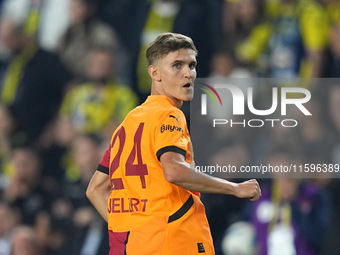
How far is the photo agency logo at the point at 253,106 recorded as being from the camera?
6824 mm

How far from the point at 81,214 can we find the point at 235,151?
1.83m

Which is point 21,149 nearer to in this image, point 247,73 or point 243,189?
point 247,73

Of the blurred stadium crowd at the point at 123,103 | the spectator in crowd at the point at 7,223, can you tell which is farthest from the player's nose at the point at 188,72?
the spectator in crowd at the point at 7,223

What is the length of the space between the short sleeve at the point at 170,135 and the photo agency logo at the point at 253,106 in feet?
11.3

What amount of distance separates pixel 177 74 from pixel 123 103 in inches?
161

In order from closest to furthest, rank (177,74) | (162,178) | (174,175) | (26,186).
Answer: (174,175) < (162,178) < (177,74) < (26,186)

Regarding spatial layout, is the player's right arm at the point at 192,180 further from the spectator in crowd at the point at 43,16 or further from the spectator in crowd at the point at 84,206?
the spectator in crowd at the point at 43,16

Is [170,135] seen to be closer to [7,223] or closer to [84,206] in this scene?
[84,206]

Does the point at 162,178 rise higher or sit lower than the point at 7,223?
higher

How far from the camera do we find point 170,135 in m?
3.23

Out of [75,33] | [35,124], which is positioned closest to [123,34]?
[75,33]

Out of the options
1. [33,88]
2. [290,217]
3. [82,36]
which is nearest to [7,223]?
[33,88]

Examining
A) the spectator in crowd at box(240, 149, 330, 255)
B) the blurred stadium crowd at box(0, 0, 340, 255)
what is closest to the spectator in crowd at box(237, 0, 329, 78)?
the blurred stadium crowd at box(0, 0, 340, 255)

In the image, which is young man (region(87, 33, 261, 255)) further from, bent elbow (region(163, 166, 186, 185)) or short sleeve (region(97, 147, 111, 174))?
short sleeve (region(97, 147, 111, 174))
